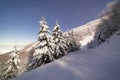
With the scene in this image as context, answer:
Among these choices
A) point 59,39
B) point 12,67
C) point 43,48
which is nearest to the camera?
point 43,48

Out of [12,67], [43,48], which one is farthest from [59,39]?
[12,67]

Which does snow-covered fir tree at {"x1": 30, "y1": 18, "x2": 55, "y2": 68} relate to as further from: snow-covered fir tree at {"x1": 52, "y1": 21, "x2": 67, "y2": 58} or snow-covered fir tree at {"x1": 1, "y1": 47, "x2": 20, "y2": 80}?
snow-covered fir tree at {"x1": 52, "y1": 21, "x2": 67, "y2": 58}

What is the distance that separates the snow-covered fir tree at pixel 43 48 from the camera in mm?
28620

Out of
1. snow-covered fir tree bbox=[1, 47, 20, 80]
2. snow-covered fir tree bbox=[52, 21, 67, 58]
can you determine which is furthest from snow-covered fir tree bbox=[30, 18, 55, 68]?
snow-covered fir tree bbox=[52, 21, 67, 58]

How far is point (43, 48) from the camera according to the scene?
28.7 metres

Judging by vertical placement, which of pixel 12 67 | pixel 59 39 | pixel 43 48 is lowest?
pixel 12 67

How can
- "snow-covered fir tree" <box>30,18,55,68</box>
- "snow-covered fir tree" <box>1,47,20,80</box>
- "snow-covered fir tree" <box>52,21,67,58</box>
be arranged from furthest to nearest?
1. "snow-covered fir tree" <box>52,21,67,58</box>
2. "snow-covered fir tree" <box>1,47,20,80</box>
3. "snow-covered fir tree" <box>30,18,55,68</box>

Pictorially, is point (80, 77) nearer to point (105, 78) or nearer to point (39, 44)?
point (105, 78)

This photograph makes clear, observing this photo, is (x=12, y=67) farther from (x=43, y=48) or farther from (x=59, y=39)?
(x=59, y=39)

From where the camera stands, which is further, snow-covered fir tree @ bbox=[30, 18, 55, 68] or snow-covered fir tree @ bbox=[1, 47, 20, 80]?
snow-covered fir tree @ bbox=[1, 47, 20, 80]

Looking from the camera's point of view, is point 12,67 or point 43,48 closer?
point 43,48

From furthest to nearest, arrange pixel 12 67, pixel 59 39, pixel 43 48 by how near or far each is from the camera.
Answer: pixel 59 39 → pixel 12 67 → pixel 43 48

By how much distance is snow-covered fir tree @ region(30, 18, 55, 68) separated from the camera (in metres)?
28.6

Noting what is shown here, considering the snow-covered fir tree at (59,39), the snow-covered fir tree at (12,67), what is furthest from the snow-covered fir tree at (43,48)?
the snow-covered fir tree at (59,39)
